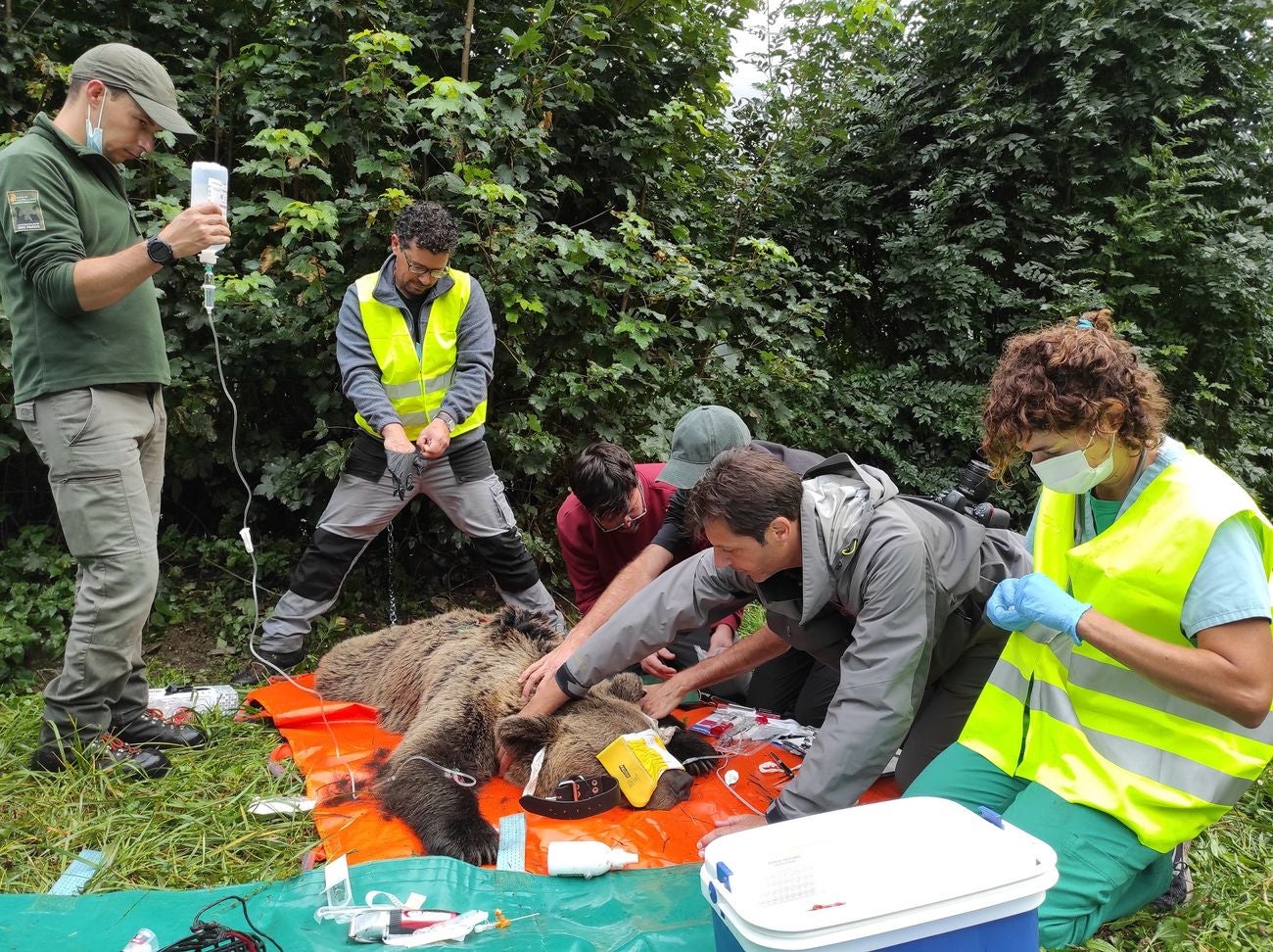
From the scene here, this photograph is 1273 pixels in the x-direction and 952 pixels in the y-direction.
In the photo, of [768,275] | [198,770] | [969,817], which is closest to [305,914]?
[198,770]

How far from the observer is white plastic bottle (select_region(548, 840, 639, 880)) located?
8.57ft

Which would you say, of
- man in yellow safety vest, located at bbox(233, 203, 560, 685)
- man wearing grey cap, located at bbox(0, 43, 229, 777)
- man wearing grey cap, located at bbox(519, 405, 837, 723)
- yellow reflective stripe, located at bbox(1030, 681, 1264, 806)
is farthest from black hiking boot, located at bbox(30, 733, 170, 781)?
yellow reflective stripe, located at bbox(1030, 681, 1264, 806)

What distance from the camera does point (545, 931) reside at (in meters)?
2.36

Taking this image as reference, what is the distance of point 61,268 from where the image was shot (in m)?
3.00

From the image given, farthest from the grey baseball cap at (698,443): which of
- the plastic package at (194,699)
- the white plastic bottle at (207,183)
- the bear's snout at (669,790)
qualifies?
the plastic package at (194,699)

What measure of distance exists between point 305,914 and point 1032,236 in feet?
26.3

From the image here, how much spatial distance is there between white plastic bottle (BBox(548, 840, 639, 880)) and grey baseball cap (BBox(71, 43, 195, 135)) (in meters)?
2.95

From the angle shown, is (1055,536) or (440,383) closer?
(1055,536)

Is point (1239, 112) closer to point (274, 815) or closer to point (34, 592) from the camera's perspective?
point (274, 815)

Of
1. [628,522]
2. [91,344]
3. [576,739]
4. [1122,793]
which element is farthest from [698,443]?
[91,344]

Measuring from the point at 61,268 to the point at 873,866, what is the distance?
10.8 feet

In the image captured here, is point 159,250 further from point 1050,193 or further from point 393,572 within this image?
point 1050,193

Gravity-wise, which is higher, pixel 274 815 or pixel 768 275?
pixel 768 275

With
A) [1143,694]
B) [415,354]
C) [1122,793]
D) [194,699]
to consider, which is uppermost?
[415,354]
